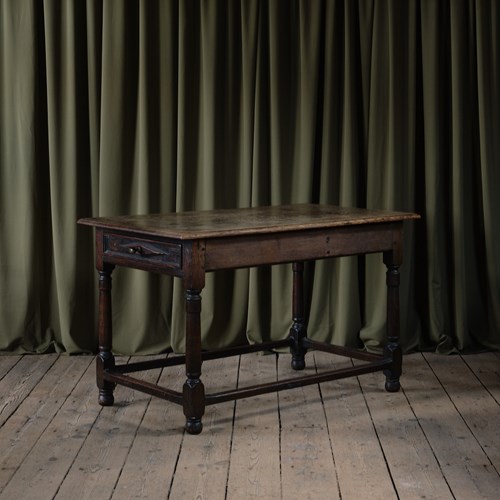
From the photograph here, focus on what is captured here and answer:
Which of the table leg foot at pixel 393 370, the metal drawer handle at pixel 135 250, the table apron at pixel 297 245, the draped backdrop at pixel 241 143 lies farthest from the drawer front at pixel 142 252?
the table leg foot at pixel 393 370

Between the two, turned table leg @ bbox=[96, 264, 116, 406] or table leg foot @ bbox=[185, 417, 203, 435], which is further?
turned table leg @ bbox=[96, 264, 116, 406]

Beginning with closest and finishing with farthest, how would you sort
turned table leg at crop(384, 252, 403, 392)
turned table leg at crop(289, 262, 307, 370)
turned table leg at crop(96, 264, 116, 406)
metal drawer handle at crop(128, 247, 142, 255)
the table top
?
the table top, metal drawer handle at crop(128, 247, 142, 255), turned table leg at crop(96, 264, 116, 406), turned table leg at crop(384, 252, 403, 392), turned table leg at crop(289, 262, 307, 370)

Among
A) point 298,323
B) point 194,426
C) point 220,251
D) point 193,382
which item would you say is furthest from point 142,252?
point 298,323

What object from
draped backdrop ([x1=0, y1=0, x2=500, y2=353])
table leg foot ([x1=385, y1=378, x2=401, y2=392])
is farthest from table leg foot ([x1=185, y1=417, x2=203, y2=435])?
draped backdrop ([x1=0, y1=0, x2=500, y2=353])

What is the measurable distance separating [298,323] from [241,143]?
95 cm

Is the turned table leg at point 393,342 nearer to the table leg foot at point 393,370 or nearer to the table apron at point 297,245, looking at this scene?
the table leg foot at point 393,370

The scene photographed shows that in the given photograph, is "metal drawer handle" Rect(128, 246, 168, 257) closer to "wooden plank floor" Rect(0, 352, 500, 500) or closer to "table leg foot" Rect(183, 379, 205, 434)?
"table leg foot" Rect(183, 379, 205, 434)

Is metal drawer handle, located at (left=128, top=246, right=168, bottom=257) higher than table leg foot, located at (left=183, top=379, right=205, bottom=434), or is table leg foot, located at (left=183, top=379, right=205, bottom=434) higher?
metal drawer handle, located at (left=128, top=246, right=168, bottom=257)

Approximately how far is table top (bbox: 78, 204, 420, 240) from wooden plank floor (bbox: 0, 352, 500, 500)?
0.73 m

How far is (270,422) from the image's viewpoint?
12.7 ft

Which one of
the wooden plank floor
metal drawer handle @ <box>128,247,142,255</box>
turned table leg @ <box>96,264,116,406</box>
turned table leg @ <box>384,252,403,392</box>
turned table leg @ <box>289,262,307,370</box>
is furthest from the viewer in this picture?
turned table leg @ <box>289,262,307,370</box>

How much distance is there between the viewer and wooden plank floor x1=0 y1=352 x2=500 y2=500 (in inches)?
126

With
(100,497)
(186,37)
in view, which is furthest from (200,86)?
(100,497)

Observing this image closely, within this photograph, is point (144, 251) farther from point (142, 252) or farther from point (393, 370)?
point (393, 370)
